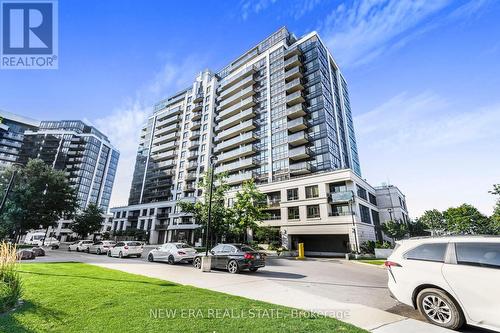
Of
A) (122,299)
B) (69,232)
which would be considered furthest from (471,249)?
(69,232)

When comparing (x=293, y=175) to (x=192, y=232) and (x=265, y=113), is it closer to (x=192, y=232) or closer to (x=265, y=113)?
(x=265, y=113)

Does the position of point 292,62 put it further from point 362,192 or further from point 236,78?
point 362,192

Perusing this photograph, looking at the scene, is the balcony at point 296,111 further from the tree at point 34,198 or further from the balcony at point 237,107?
the tree at point 34,198

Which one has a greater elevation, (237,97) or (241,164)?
(237,97)

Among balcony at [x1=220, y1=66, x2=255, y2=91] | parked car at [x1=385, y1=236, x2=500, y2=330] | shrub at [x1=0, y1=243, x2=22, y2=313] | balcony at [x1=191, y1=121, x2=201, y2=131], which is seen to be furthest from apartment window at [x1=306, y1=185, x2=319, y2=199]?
balcony at [x1=191, y1=121, x2=201, y2=131]

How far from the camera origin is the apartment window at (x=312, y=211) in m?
34.0

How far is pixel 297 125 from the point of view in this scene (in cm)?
4334

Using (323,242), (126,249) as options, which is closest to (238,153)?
(323,242)

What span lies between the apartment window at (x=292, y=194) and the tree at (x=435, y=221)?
173 feet

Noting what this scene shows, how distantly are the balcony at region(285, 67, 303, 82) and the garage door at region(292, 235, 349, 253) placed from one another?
102 feet

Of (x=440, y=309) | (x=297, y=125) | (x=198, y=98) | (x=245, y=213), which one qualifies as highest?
(x=198, y=98)

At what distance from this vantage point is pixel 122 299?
6449mm

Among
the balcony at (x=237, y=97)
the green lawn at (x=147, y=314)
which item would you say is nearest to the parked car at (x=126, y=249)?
the green lawn at (x=147, y=314)

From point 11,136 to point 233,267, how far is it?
12815cm
